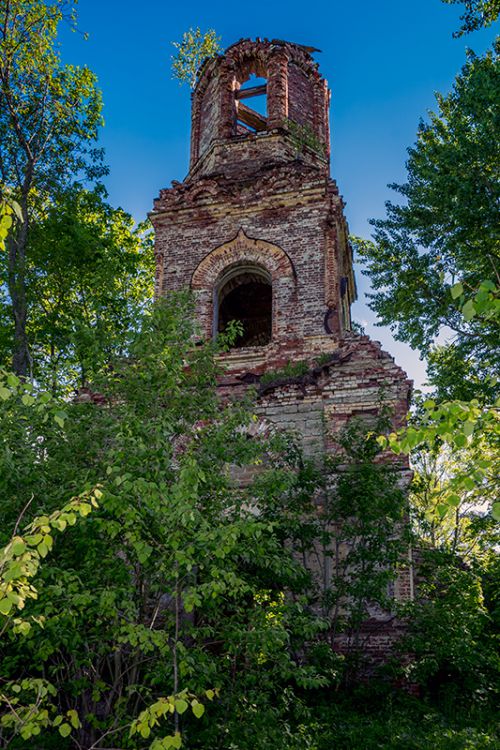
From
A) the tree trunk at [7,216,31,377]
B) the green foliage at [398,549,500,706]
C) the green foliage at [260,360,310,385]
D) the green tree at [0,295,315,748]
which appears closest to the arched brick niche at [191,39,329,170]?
the tree trunk at [7,216,31,377]

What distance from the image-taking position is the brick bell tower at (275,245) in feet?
40.8

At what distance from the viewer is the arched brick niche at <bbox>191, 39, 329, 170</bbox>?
16328 mm

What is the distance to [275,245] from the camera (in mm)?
14266

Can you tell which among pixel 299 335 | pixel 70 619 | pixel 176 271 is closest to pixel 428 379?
pixel 299 335

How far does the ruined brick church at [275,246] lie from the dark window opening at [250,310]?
0.03 metres

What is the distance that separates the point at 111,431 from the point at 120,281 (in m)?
11.4

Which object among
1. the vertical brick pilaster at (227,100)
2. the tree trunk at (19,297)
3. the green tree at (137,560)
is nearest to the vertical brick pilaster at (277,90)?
the vertical brick pilaster at (227,100)

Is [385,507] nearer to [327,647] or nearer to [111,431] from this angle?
[327,647]

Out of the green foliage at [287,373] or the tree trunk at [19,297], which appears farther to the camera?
the tree trunk at [19,297]

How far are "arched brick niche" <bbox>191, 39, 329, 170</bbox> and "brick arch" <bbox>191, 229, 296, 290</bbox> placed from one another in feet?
9.55

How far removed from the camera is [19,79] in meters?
16.1

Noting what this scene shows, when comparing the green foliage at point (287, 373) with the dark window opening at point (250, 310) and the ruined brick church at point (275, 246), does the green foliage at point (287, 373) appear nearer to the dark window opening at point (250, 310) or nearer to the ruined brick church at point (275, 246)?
the ruined brick church at point (275, 246)

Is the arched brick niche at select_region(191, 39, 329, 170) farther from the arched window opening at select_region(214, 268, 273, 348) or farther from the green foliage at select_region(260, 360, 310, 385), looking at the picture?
the green foliage at select_region(260, 360, 310, 385)

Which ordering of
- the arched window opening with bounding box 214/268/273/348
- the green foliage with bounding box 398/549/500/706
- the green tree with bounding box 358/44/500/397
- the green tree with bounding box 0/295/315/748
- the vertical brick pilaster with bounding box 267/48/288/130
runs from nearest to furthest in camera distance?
the green tree with bounding box 0/295/315/748 < the green foliage with bounding box 398/549/500/706 < the green tree with bounding box 358/44/500/397 < the arched window opening with bounding box 214/268/273/348 < the vertical brick pilaster with bounding box 267/48/288/130
